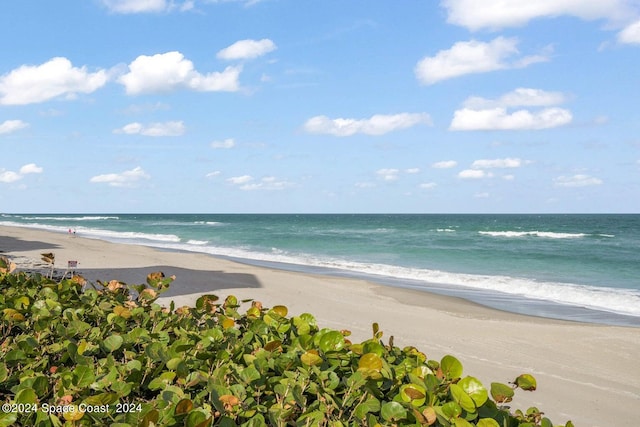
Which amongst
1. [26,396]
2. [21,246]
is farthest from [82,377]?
[21,246]

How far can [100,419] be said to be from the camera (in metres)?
1.46

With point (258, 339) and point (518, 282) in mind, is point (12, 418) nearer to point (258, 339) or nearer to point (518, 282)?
point (258, 339)

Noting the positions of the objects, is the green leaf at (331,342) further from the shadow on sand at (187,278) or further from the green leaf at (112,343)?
the shadow on sand at (187,278)

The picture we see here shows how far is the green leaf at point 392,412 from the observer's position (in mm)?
1421

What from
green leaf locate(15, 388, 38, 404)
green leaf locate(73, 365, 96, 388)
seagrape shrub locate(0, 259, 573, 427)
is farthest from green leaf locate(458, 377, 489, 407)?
green leaf locate(15, 388, 38, 404)

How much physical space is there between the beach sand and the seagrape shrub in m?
4.53

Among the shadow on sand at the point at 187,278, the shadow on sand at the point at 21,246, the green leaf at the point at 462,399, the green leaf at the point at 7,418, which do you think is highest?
the green leaf at the point at 462,399

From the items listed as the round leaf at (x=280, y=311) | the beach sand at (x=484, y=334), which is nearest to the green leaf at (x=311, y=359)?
the round leaf at (x=280, y=311)

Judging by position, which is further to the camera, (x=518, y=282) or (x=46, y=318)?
(x=518, y=282)

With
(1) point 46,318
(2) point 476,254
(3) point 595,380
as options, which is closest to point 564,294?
(3) point 595,380

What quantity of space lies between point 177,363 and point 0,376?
59cm

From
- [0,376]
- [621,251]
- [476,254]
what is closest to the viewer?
[0,376]

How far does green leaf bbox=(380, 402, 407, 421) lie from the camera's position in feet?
4.66

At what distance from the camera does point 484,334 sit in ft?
29.6
